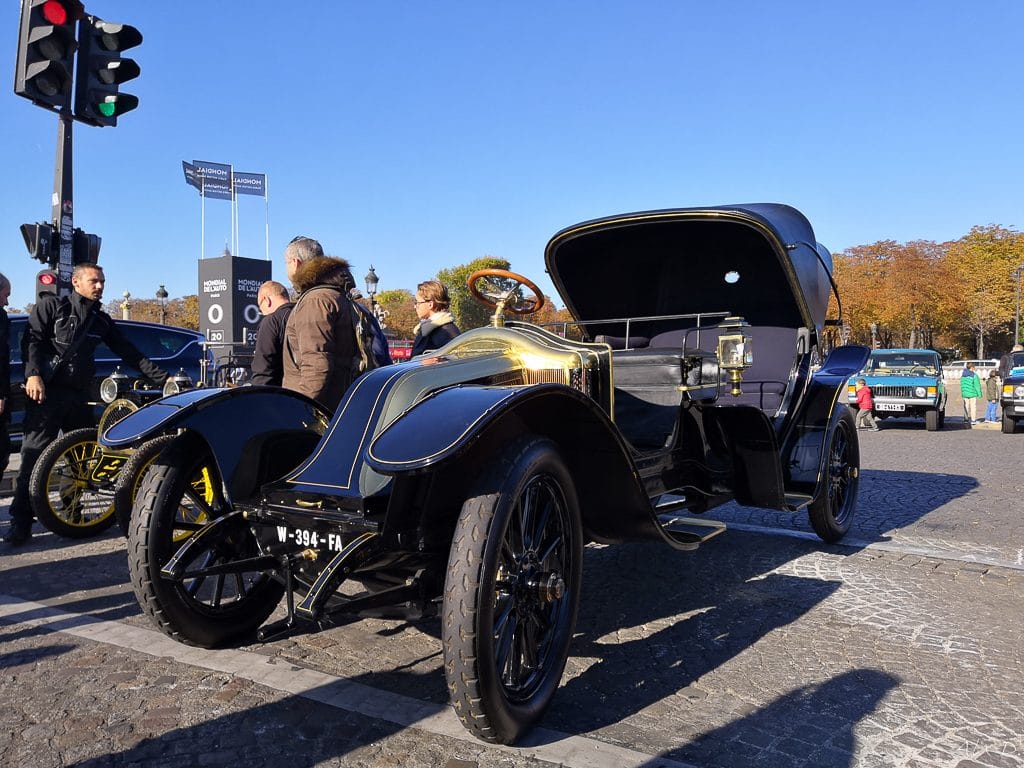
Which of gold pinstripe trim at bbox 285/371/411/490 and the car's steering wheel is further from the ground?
the car's steering wheel

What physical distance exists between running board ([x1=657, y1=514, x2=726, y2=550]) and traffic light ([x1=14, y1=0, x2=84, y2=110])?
5996mm

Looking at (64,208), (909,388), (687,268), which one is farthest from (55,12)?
(909,388)

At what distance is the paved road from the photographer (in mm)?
2545

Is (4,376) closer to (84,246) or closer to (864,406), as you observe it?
(84,246)

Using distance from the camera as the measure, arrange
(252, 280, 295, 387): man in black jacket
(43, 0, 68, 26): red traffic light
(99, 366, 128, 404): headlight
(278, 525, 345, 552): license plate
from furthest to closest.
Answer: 1. (43, 0, 68, 26): red traffic light
2. (99, 366, 128, 404): headlight
3. (252, 280, 295, 387): man in black jacket
4. (278, 525, 345, 552): license plate

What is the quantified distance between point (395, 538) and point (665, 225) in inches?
136

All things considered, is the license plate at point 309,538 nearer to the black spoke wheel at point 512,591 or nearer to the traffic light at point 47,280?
the black spoke wheel at point 512,591

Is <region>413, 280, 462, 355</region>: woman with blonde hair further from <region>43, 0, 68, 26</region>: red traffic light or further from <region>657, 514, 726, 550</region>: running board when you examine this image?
<region>43, 0, 68, 26</region>: red traffic light

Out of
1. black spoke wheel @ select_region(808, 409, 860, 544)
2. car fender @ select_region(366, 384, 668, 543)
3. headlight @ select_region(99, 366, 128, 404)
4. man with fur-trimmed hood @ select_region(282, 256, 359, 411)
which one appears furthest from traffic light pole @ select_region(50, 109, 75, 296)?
black spoke wheel @ select_region(808, 409, 860, 544)

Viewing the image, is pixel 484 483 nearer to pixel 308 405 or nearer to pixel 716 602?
pixel 308 405

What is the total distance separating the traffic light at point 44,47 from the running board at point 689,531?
600cm

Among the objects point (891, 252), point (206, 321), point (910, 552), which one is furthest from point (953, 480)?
point (891, 252)

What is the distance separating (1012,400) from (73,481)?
48.6ft

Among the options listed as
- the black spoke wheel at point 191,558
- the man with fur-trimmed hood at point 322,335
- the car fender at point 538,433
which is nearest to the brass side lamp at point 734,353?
the car fender at point 538,433
